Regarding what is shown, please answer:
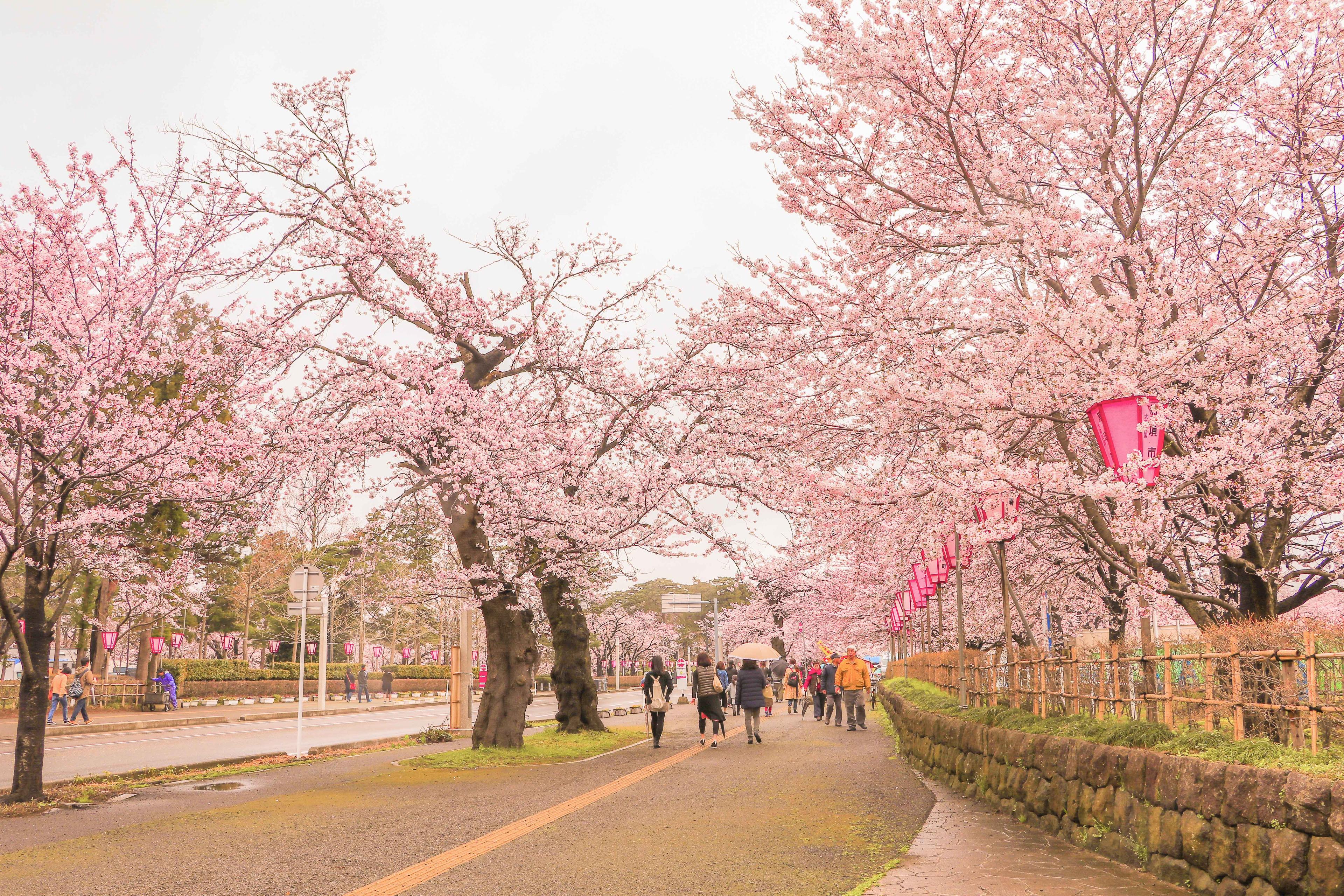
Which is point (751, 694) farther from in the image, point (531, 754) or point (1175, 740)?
point (1175, 740)

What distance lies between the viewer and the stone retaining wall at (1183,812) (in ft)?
13.9

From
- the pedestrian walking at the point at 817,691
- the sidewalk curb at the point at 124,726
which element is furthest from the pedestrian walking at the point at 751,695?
the sidewalk curb at the point at 124,726

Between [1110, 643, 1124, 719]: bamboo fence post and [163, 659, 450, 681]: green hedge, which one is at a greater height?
[1110, 643, 1124, 719]: bamboo fence post

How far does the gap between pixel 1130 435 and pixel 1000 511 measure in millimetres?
1729

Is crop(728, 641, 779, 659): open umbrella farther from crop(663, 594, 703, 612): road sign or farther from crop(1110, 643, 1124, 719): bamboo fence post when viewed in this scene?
crop(663, 594, 703, 612): road sign

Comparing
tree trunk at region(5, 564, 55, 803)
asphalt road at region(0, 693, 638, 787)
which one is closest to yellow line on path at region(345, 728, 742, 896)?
tree trunk at region(5, 564, 55, 803)

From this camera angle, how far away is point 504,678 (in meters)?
16.0

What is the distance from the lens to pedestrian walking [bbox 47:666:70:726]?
24812mm

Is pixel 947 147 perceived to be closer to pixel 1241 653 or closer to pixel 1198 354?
pixel 1198 354

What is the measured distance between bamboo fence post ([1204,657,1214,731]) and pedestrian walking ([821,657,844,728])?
55.2 feet

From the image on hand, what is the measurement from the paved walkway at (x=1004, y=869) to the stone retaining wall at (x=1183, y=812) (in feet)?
0.48

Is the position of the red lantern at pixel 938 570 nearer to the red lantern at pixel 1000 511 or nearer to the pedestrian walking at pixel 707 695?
the pedestrian walking at pixel 707 695

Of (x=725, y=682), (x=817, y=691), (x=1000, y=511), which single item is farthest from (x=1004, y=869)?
(x=725, y=682)

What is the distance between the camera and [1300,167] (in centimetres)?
901
